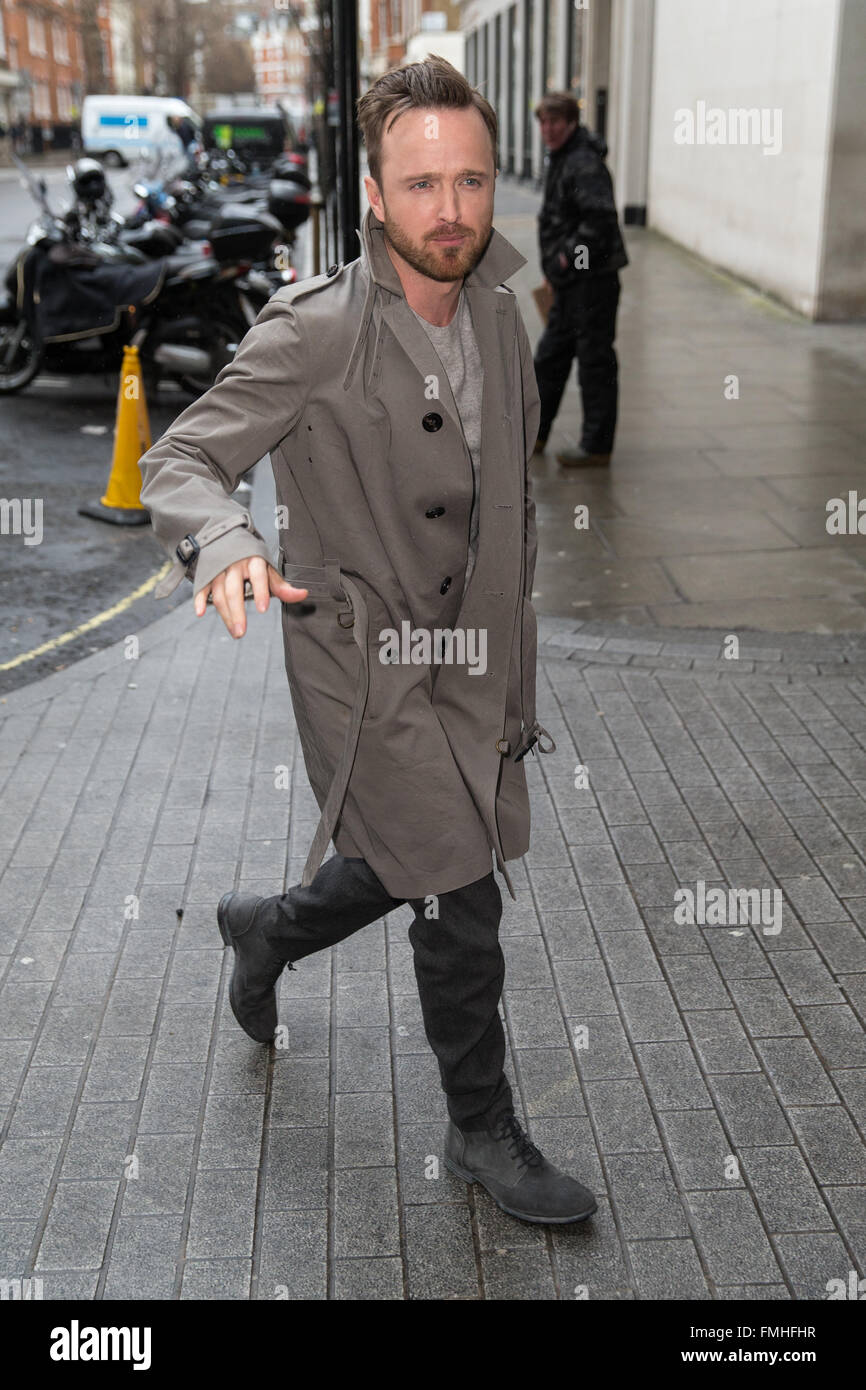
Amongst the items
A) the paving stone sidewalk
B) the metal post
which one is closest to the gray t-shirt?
the paving stone sidewalk

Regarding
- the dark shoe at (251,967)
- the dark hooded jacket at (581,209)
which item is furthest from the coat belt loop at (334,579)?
the dark hooded jacket at (581,209)

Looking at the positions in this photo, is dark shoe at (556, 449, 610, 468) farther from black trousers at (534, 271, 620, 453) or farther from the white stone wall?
the white stone wall

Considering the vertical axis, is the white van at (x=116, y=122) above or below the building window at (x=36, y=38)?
below

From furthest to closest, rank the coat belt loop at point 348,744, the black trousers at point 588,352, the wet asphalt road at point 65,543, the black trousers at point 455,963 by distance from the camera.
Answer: the black trousers at point 588,352
the wet asphalt road at point 65,543
the black trousers at point 455,963
the coat belt loop at point 348,744

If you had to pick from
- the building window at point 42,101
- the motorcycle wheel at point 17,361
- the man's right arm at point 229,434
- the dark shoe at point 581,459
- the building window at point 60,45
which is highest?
the building window at point 60,45

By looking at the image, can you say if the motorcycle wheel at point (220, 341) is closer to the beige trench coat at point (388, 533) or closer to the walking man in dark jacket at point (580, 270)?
the walking man in dark jacket at point (580, 270)

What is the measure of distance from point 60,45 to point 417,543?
3395 inches

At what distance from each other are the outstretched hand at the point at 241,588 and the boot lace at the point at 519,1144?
1.29 metres

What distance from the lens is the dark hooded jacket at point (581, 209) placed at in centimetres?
812

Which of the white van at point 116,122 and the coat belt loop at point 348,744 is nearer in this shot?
the coat belt loop at point 348,744

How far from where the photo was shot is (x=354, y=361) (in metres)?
2.57

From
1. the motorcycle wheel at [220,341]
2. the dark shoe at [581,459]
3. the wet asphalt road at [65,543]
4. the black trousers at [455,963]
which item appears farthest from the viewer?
the motorcycle wheel at [220,341]

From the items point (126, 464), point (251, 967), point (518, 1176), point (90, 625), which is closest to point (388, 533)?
point (251, 967)
